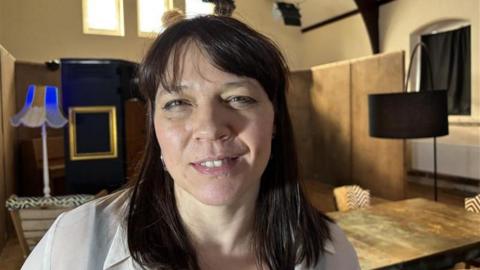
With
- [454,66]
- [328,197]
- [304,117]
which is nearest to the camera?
[328,197]

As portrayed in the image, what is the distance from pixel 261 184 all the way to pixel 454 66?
6.47 metres

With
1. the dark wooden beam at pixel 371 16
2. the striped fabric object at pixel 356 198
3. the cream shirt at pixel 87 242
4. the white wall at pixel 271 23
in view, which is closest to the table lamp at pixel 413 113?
the striped fabric object at pixel 356 198

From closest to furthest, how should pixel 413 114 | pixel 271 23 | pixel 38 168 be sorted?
pixel 413 114, pixel 38 168, pixel 271 23

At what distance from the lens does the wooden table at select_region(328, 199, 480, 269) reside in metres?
1.83

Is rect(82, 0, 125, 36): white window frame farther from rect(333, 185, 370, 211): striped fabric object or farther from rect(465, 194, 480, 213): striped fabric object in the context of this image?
rect(465, 194, 480, 213): striped fabric object

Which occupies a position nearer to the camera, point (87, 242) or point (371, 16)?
point (87, 242)

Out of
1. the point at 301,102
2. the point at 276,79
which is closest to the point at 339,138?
the point at 301,102

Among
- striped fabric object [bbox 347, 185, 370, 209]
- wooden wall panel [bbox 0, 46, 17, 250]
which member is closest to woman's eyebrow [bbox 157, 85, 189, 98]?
striped fabric object [bbox 347, 185, 370, 209]

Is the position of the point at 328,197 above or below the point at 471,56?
below

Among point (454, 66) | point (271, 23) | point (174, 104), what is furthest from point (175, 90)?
point (271, 23)

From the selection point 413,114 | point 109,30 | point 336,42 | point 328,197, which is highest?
point 109,30

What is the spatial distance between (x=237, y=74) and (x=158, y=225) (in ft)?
1.29

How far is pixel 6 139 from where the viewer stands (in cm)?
431

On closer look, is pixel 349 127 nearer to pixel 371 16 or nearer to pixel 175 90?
pixel 371 16
